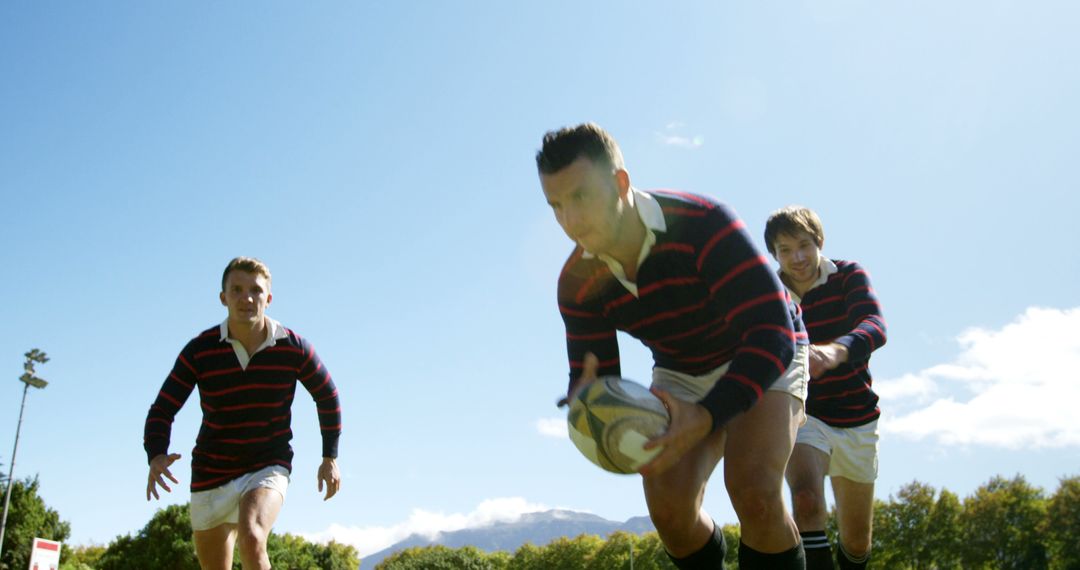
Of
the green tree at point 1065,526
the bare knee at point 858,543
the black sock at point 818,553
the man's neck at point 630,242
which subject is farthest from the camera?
the green tree at point 1065,526

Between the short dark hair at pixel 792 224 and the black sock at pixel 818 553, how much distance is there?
8.21 ft

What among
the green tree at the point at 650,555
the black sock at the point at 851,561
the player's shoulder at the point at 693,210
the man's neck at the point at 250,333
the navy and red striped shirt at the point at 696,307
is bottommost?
the black sock at the point at 851,561

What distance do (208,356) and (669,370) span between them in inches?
177

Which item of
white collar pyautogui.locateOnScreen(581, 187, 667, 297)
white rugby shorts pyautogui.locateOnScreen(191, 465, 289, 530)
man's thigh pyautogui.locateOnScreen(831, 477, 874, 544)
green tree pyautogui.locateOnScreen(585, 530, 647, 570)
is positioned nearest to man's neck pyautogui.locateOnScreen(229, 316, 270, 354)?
white rugby shorts pyautogui.locateOnScreen(191, 465, 289, 530)

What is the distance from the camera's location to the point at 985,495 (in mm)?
48781

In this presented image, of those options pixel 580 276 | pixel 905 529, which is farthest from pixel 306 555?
pixel 580 276

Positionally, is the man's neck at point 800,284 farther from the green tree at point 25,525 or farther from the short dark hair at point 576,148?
the green tree at point 25,525

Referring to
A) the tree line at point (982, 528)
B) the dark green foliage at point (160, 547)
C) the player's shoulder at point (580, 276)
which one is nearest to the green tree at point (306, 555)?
the dark green foliage at point (160, 547)

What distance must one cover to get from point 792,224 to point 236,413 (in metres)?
4.98

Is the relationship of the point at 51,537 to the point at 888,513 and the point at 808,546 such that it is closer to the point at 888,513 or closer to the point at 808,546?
the point at 888,513

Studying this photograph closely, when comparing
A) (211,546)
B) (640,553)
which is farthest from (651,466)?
(640,553)

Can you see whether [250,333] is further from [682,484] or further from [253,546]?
[682,484]

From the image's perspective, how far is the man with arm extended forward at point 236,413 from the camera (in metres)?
7.02

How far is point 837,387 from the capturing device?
24.0ft
